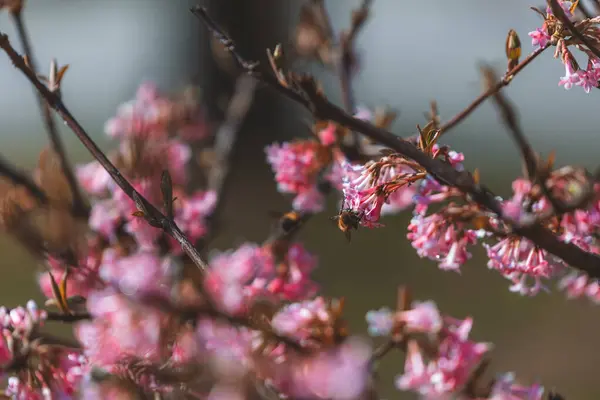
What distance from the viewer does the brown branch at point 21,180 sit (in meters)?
0.91

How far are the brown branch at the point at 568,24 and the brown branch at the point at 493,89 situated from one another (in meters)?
0.05

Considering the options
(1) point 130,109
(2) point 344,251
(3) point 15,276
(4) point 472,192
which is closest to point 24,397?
(4) point 472,192

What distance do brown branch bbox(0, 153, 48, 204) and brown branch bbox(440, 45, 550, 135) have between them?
1.76 feet

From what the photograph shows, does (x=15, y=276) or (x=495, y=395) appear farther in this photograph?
(x=15, y=276)

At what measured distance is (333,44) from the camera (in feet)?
3.90

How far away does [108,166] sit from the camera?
613 mm

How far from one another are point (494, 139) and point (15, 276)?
505 cm

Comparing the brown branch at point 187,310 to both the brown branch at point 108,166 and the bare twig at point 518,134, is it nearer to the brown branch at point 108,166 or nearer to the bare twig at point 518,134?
the brown branch at point 108,166

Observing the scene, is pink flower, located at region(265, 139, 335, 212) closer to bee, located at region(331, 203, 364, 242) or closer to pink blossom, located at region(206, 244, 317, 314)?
pink blossom, located at region(206, 244, 317, 314)

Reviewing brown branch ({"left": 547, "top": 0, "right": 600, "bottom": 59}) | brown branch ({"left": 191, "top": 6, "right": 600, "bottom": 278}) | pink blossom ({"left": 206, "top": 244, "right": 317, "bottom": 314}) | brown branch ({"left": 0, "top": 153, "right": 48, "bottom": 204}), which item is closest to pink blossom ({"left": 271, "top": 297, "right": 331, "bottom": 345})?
pink blossom ({"left": 206, "top": 244, "right": 317, "bottom": 314})

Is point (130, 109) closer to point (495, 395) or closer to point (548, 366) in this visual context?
point (495, 395)

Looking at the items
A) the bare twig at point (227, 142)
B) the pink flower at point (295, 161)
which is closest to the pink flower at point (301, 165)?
the pink flower at point (295, 161)

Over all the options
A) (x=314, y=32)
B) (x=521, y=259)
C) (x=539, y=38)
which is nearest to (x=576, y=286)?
(x=521, y=259)

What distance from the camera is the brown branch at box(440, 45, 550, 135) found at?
617 millimetres
